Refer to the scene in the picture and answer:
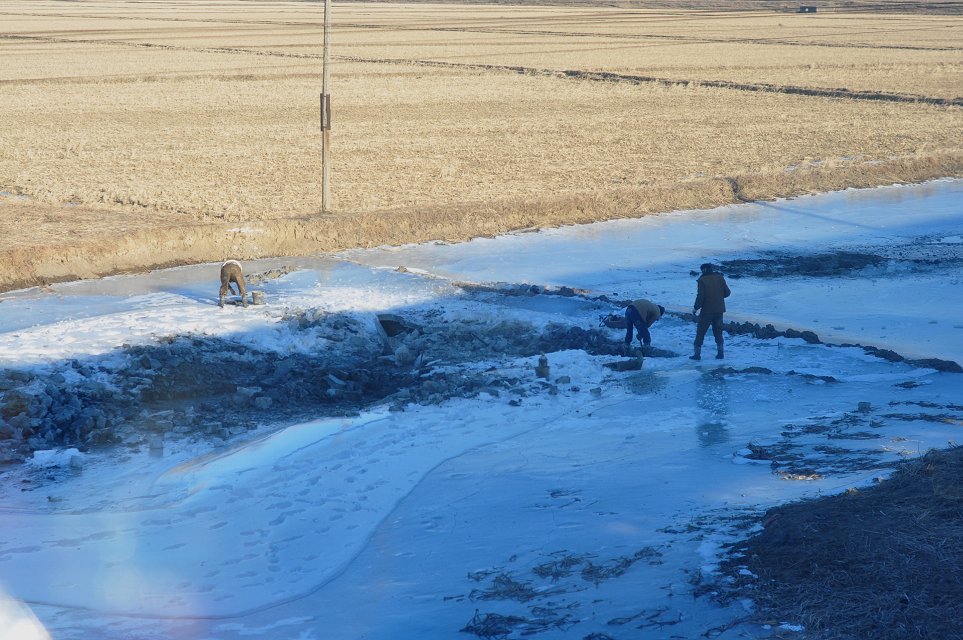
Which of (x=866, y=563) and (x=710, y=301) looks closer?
(x=866, y=563)

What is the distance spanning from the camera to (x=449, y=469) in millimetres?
8930

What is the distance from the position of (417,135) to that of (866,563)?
22.4 meters

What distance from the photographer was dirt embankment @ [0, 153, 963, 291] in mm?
15398

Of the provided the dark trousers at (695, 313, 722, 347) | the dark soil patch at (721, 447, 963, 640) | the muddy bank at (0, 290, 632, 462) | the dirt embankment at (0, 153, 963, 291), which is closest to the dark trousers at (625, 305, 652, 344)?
the muddy bank at (0, 290, 632, 462)

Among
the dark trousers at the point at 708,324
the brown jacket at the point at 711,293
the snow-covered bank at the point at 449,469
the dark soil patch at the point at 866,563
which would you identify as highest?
the brown jacket at the point at 711,293

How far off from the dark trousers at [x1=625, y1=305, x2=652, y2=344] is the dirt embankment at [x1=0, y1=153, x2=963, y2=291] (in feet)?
21.1

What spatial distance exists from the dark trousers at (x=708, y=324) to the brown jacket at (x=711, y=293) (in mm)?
65

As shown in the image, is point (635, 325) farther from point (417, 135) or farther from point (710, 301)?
point (417, 135)

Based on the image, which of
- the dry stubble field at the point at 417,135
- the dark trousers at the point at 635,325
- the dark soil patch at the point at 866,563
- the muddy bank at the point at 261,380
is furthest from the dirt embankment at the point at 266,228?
the dark soil patch at the point at 866,563

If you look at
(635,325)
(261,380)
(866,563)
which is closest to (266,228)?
(261,380)

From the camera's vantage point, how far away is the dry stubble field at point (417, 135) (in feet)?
58.1

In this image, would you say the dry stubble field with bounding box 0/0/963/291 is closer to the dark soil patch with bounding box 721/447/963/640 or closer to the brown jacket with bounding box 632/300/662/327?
the brown jacket with bounding box 632/300/662/327

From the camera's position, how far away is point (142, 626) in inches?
253

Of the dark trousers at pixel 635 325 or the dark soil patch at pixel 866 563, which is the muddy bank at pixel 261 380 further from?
the dark soil patch at pixel 866 563
